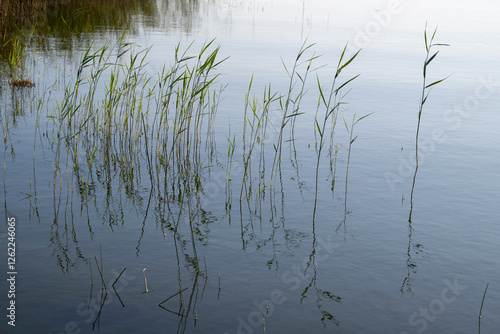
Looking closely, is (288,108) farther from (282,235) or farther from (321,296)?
(321,296)

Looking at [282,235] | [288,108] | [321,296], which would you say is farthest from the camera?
[288,108]

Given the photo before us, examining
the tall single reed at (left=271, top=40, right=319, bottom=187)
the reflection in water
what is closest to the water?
the reflection in water

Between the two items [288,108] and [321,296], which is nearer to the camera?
[321,296]

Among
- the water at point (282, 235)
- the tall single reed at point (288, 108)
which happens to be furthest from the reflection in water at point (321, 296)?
the tall single reed at point (288, 108)

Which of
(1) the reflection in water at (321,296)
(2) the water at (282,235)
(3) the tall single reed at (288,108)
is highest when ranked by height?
(3) the tall single reed at (288,108)

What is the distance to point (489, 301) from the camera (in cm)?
497

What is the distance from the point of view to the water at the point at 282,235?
4.69 m

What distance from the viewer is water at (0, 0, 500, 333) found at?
469cm

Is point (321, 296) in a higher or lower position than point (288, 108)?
lower

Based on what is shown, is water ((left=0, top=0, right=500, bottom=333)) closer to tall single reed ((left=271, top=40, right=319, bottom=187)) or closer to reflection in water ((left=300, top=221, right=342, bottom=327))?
reflection in water ((left=300, top=221, right=342, bottom=327))

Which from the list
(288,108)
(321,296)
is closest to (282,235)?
(321,296)

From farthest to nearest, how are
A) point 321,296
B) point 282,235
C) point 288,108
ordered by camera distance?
point 288,108 < point 282,235 < point 321,296

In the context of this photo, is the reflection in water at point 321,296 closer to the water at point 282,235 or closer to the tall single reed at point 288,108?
the water at point 282,235

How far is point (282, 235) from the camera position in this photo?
20.3ft
